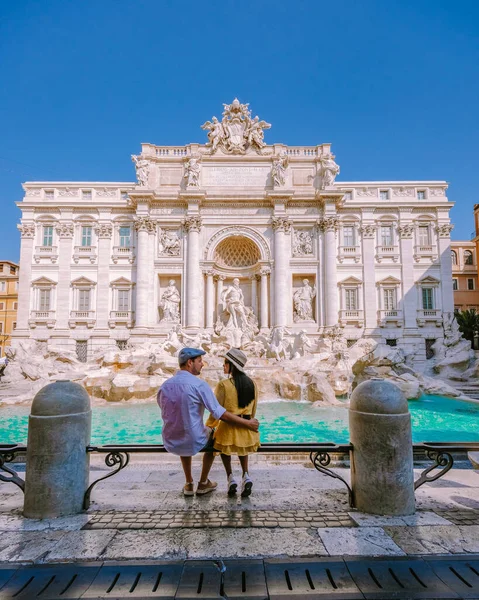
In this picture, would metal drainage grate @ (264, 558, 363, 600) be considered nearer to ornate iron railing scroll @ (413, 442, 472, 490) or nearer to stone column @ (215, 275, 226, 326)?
ornate iron railing scroll @ (413, 442, 472, 490)

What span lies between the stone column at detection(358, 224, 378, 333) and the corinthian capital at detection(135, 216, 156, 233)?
14137mm

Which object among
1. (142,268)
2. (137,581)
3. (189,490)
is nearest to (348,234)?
(142,268)

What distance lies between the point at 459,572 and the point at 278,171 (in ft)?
72.2

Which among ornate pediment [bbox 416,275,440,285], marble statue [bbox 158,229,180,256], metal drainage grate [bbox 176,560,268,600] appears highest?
marble statue [bbox 158,229,180,256]

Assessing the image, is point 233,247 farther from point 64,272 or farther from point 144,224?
point 64,272

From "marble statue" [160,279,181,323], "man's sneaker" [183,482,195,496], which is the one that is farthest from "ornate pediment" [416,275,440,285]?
"man's sneaker" [183,482,195,496]

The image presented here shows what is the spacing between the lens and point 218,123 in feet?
73.6

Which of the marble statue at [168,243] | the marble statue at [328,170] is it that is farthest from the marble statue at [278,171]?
the marble statue at [168,243]

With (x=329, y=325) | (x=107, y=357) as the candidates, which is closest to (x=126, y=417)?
(x=107, y=357)

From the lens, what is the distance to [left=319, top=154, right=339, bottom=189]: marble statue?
21844 millimetres

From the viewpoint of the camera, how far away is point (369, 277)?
877 inches

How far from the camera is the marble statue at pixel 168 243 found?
2197 centimetres

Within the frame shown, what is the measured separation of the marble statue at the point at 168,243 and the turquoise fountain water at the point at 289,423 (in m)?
12.0

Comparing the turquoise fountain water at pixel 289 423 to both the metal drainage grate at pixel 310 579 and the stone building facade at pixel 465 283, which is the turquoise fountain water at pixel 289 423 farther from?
the stone building facade at pixel 465 283
